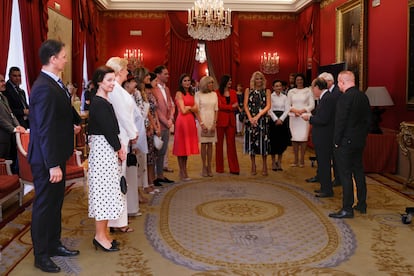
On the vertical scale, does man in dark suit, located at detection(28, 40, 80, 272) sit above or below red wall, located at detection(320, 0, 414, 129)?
below

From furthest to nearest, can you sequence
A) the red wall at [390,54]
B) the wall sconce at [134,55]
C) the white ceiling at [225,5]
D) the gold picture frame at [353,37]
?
1. the wall sconce at [134,55]
2. the white ceiling at [225,5]
3. the gold picture frame at [353,37]
4. the red wall at [390,54]

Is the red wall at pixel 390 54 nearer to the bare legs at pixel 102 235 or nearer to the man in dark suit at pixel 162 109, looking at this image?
the man in dark suit at pixel 162 109

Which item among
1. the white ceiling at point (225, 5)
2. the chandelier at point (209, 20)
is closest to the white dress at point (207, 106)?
the chandelier at point (209, 20)

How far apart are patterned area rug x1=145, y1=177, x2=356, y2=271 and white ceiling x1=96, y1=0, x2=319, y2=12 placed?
874 centimetres

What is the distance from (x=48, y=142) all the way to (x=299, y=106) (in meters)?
5.72

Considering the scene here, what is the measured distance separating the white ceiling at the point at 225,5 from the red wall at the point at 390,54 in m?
5.12

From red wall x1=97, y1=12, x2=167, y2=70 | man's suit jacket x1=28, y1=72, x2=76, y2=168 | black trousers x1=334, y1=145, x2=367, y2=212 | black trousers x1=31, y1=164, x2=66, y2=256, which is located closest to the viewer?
man's suit jacket x1=28, y1=72, x2=76, y2=168

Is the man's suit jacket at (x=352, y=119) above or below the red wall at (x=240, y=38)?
below

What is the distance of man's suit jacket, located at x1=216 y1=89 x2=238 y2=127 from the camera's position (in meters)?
7.77

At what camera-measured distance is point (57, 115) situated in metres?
3.58

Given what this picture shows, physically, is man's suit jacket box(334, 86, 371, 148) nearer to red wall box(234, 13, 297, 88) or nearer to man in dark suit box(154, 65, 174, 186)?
man in dark suit box(154, 65, 174, 186)

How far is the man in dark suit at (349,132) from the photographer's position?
5086 millimetres

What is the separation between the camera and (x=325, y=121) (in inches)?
239

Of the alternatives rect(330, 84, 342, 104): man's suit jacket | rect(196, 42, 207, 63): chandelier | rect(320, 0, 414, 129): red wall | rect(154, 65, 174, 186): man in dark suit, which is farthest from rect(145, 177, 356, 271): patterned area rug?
rect(196, 42, 207, 63): chandelier
